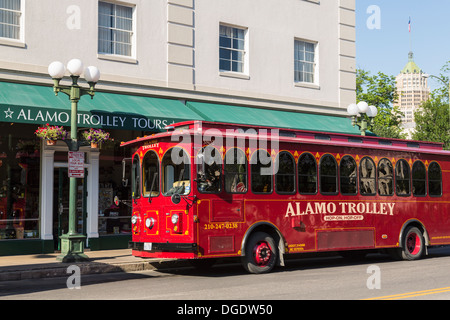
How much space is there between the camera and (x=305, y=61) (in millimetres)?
22609

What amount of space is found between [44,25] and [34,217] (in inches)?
205

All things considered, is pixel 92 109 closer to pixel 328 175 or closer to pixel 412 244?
pixel 328 175

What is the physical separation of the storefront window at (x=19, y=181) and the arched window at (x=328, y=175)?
7.62 meters

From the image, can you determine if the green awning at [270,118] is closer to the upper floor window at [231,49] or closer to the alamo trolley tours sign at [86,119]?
the upper floor window at [231,49]

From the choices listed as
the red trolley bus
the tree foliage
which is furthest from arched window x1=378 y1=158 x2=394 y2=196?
the tree foliage

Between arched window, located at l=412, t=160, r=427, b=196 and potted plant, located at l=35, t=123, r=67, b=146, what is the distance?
943 centimetres

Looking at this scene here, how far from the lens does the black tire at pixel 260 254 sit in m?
12.8

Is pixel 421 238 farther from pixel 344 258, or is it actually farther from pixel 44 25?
pixel 44 25

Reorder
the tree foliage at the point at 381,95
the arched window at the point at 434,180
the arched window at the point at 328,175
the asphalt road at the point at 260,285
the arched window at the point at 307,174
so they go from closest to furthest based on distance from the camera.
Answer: the asphalt road at the point at 260,285
the arched window at the point at 307,174
the arched window at the point at 328,175
the arched window at the point at 434,180
the tree foliage at the point at 381,95

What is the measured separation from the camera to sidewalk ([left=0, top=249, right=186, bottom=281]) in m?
12.5

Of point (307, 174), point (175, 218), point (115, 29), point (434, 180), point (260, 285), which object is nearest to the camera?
point (260, 285)

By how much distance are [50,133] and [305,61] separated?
10.7 metres

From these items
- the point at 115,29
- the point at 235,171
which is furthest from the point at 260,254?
the point at 115,29

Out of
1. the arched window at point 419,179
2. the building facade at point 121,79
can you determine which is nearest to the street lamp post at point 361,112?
the building facade at point 121,79
